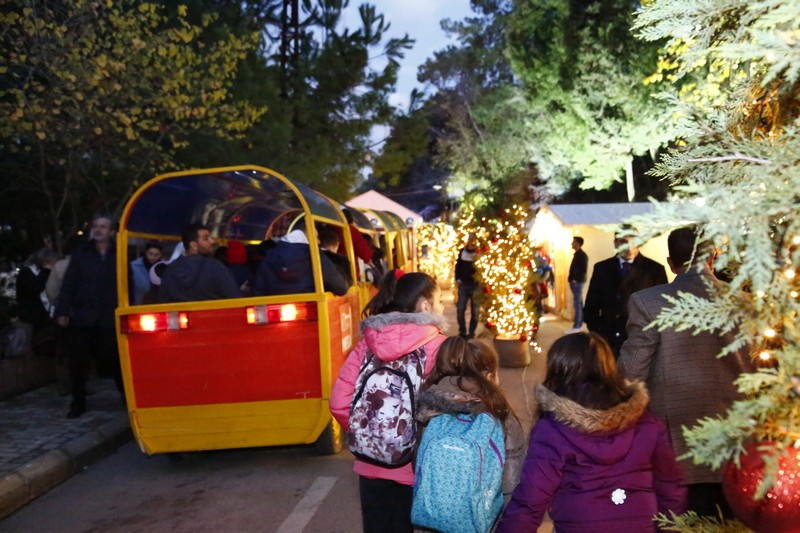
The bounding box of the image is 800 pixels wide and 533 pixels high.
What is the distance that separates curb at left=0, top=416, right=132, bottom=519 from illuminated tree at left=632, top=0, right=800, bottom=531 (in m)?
5.27

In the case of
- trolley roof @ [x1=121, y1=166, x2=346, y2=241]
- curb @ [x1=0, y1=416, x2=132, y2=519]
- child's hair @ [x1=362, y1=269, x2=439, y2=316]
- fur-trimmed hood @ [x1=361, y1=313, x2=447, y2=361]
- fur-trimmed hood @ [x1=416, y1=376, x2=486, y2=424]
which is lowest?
curb @ [x1=0, y1=416, x2=132, y2=519]

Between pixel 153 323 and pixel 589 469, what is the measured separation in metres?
4.42

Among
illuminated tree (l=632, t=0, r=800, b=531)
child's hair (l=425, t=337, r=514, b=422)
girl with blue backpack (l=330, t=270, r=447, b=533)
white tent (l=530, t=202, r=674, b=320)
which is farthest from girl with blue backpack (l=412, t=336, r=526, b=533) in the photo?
white tent (l=530, t=202, r=674, b=320)

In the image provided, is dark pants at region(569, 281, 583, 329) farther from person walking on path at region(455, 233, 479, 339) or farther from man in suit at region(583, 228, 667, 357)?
man in suit at region(583, 228, 667, 357)

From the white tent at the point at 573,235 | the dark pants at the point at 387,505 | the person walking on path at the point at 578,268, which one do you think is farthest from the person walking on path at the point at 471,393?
the person walking on path at the point at 578,268

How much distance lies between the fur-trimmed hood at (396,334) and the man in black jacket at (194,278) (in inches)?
132

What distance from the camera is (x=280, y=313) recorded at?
6.14 metres

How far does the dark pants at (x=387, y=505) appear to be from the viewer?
3.23 m

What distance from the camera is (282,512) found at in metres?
5.32

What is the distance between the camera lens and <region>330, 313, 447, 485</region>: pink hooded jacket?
3184mm

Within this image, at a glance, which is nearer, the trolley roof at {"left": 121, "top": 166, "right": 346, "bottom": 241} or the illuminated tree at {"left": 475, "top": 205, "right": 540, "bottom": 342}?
the trolley roof at {"left": 121, "top": 166, "right": 346, "bottom": 241}

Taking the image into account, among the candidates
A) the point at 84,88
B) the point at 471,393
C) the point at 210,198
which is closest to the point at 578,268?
the point at 210,198

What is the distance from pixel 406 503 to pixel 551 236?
15.2 meters

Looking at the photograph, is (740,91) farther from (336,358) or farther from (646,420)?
(336,358)
